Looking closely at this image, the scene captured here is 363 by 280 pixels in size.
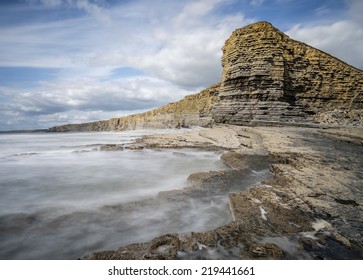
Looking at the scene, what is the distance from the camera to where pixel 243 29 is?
65.7 feet

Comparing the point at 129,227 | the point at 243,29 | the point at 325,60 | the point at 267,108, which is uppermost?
the point at 243,29

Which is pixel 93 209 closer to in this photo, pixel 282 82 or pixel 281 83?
pixel 281 83

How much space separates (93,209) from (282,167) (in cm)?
403

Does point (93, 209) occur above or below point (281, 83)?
below

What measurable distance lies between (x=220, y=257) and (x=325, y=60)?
2118 cm

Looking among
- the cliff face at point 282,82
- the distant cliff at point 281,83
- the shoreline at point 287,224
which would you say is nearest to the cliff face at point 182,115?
the distant cliff at point 281,83

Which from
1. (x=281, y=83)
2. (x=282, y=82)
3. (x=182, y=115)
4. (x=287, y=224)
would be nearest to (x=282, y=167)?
(x=287, y=224)

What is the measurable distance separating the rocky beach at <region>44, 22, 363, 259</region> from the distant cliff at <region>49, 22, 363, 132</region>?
76 mm

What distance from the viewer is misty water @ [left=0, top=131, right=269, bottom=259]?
10.1 feet

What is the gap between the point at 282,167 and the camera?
17.1ft

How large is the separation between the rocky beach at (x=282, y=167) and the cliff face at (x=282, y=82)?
0.07 meters

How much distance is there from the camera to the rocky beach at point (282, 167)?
8.39 ft

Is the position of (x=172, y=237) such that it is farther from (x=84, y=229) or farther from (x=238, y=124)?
(x=238, y=124)

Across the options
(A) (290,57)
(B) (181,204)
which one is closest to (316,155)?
(B) (181,204)
